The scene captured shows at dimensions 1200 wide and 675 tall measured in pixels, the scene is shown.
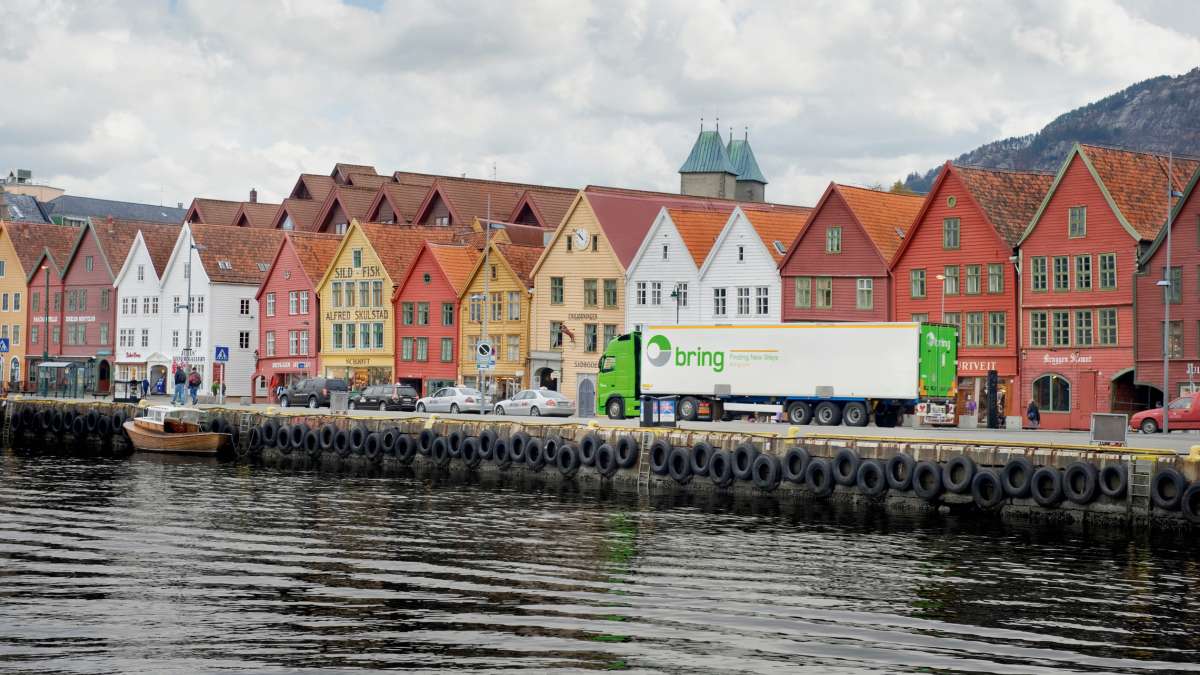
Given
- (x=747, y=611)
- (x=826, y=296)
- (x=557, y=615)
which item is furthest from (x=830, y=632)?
(x=826, y=296)

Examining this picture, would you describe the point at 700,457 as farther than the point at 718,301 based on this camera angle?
No

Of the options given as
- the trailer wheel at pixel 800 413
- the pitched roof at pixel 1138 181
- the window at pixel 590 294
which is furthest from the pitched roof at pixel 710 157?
the trailer wheel at pixel 800 413

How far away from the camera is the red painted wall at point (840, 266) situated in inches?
3337

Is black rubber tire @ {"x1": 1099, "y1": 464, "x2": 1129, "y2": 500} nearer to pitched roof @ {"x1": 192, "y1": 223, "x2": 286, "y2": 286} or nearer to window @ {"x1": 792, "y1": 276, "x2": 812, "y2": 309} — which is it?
window @ {"x1": 792, "y1": 276, "x2": 812, "y2": 309}

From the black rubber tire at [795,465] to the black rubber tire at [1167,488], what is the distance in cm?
1163

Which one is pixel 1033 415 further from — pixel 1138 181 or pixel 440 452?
pixel 440 452

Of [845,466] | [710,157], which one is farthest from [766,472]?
[710,157]

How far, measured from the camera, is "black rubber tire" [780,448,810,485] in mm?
48469

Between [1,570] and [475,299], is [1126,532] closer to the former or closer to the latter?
[1,570]

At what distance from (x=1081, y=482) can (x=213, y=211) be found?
370 feet

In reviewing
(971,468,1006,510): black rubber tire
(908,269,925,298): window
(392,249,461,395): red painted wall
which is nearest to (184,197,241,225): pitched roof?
(392,249,461,395): red painted wall

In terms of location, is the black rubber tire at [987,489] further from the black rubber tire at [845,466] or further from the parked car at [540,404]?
the parked car at [540,404]

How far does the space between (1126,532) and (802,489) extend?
11710 millimetres

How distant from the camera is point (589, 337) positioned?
9550cm
